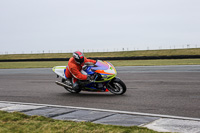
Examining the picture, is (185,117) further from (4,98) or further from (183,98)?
(4,98)

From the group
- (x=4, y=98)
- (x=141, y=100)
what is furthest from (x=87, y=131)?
(x=4, y=98)

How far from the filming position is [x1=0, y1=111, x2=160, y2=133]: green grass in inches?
189

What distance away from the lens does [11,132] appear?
4.87 meters

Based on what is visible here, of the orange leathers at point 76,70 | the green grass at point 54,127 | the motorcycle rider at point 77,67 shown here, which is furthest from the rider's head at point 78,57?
the green grass at point 54,127

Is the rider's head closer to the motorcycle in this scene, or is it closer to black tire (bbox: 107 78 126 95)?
the motorcycle

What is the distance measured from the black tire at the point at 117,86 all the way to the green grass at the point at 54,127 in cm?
399

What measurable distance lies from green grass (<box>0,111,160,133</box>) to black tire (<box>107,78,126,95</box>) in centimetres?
399

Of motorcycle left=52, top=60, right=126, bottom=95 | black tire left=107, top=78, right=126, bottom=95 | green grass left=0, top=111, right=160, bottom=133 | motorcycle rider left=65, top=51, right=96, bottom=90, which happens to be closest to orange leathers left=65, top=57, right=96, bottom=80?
motorcycle rider left=65, top=51, right=96, bottom=90

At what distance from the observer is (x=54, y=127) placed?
201 inches

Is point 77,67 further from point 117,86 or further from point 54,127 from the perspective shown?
point 54,127

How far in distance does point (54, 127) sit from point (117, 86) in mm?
4701

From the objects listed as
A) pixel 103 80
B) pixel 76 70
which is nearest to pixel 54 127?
pixel 103 80

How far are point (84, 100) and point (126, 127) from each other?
12.8 feet

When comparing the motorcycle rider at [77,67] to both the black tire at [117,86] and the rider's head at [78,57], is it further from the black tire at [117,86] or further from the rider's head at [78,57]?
the black tire at [117,86]
